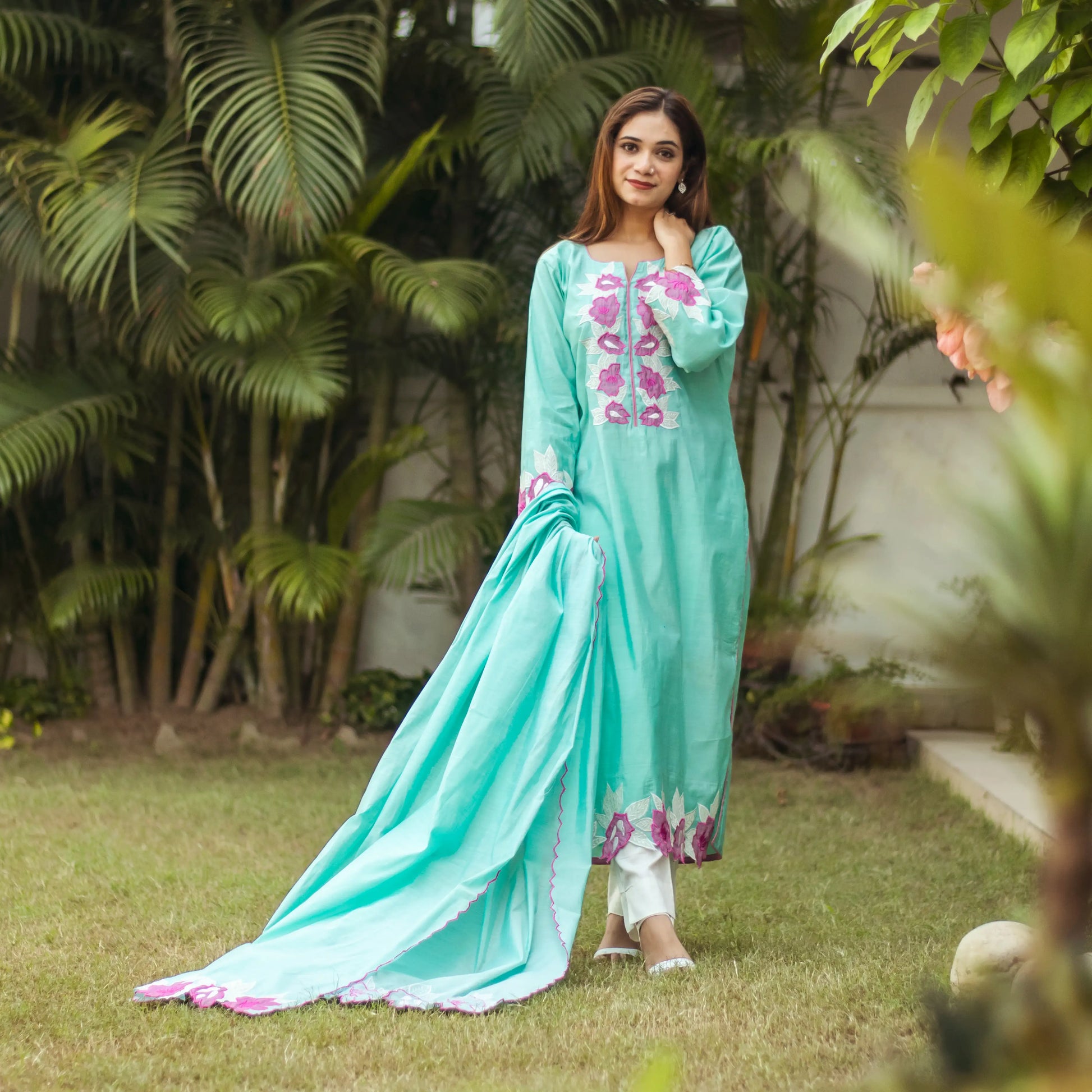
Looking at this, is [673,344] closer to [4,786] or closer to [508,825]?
[508,825]

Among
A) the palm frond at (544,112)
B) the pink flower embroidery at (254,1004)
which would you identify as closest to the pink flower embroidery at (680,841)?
the pink flower embroidery at (254,1004)

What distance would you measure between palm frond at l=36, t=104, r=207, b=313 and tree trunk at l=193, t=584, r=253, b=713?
3.94 feet

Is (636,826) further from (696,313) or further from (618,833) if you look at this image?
(696,313)

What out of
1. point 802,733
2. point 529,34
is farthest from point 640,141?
point 802,733

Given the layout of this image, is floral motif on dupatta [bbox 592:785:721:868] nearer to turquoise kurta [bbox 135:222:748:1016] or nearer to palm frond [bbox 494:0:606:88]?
turquoise kurta [bbox 135:222:748:1016]

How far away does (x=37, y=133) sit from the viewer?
5.07 m

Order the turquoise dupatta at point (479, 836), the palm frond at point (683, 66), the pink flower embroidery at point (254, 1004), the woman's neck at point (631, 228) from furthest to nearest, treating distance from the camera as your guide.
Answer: the palm frond at point (683, 66), the woman's neck at point (631, 228), the turquoise dupatta at point (479, 836), the pink flower embroidery at point (254, 1004)

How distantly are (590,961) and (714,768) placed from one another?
0.42 m

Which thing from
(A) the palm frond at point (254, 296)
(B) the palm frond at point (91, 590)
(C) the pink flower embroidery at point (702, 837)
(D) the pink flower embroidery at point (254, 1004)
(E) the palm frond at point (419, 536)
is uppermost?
(A) the palm frond at point (254, 296)

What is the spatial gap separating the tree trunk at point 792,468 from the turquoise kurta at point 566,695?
2.73m

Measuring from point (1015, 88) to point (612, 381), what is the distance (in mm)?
1038

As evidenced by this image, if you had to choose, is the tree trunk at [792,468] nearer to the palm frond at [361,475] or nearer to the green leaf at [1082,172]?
the palm frond at [361,475]

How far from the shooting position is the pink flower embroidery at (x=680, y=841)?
252 cm

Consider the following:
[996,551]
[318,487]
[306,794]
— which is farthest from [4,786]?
[996,551]
